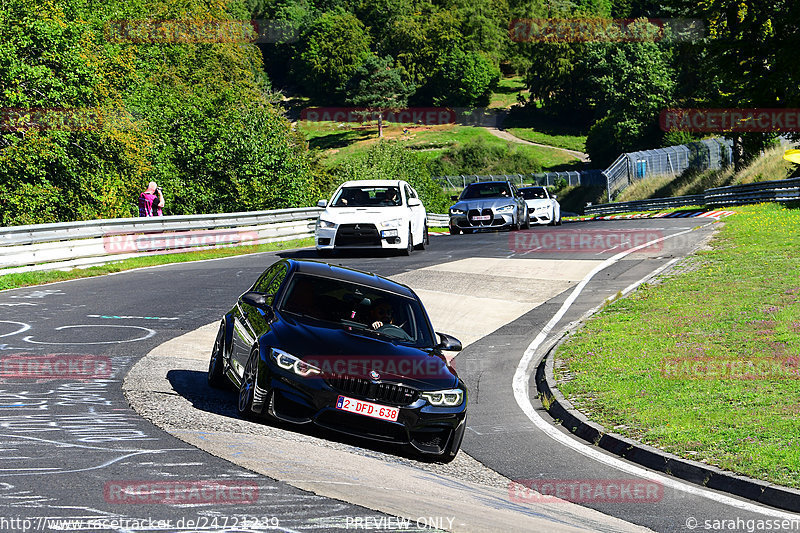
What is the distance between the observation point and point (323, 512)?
621 centimetres

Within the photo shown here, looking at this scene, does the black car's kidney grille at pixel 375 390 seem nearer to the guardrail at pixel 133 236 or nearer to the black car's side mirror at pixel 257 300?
the black car's side mirror at pixel 257 300

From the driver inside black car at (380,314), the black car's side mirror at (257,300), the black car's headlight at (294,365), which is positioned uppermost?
the black car's side mirror at (257,300)

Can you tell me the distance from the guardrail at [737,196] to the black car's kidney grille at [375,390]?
32.7 meters

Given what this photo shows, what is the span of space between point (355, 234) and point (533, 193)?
17028 mm

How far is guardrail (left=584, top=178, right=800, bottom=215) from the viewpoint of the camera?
3870cm

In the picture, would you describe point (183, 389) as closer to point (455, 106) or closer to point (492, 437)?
point (492, 437)

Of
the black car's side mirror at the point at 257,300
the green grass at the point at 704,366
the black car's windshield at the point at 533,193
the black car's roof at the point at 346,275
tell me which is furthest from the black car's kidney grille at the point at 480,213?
the black car's side mirror at the point at 257,300

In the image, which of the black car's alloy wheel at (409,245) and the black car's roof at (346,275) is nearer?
the black car's roof at (346,275)

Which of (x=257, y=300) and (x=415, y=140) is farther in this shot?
(x=415, y=140)

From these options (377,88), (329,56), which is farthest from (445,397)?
(329,56)

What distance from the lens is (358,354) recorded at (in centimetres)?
864

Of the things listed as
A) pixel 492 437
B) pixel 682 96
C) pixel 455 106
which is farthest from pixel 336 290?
pixel 455 106

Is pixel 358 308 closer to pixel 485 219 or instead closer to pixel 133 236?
pixel 133 236

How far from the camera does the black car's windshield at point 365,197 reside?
2388 cm
